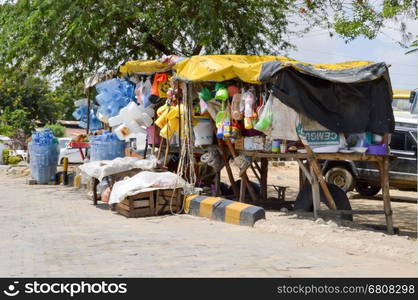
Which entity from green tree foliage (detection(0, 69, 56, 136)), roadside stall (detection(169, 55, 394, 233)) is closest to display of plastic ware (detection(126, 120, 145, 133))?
roadside stall (detection(169, 55, 394, 233))

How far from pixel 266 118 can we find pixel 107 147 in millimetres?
5956

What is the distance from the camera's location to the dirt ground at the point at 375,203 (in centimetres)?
1372

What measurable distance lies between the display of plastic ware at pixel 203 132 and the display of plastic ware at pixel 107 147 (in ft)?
11.3

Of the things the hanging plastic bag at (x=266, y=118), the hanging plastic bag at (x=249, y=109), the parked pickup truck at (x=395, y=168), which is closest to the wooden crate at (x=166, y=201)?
the hanging plastic bag at (x=249, y=109)

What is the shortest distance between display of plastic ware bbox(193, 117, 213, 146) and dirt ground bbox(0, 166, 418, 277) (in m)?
1.66

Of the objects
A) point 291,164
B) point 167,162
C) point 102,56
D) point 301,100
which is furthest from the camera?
point 291,164

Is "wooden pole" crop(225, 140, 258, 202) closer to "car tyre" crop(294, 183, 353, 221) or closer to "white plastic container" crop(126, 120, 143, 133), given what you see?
"car tyre" crop(294, 183, 353, 221)

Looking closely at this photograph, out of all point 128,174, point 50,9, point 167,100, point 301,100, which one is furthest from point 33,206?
point 301,100

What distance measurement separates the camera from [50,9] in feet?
49.9

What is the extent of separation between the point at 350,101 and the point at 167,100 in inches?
158

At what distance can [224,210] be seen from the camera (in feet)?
36.4

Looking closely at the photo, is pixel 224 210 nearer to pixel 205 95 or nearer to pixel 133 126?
pixel 205 95

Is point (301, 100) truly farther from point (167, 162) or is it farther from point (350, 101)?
point (167, 162)

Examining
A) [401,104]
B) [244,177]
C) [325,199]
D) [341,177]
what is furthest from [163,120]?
[401,104]
